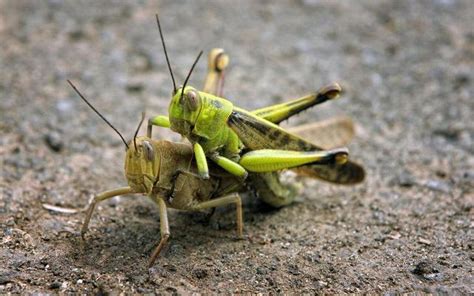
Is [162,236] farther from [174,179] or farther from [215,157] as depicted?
[215,157]

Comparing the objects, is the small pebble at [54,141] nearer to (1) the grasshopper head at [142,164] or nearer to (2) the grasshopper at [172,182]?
(2) the grasshopper at [172,182]

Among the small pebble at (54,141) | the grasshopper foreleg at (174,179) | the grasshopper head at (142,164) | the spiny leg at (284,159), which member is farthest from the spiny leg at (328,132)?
the small pebble at (54,141)

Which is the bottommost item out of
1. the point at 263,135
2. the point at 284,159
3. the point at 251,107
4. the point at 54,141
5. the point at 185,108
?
the point at 54,141

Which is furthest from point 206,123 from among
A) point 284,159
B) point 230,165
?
point 284,159

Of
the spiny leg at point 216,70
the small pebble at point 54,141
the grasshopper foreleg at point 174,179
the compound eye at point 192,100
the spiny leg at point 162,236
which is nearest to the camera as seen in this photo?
the spiny leg at point 162,236

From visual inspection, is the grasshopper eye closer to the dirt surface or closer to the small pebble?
the dirt surface

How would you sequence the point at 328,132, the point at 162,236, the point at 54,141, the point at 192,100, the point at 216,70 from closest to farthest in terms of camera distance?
1. the point at 162,236
2. the point at 192,100
3. the point at 216,70
4. the point at 328,132
5. the point at 54,141

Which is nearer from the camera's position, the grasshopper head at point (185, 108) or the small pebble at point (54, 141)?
the grasshopper head at point (185, 108)
